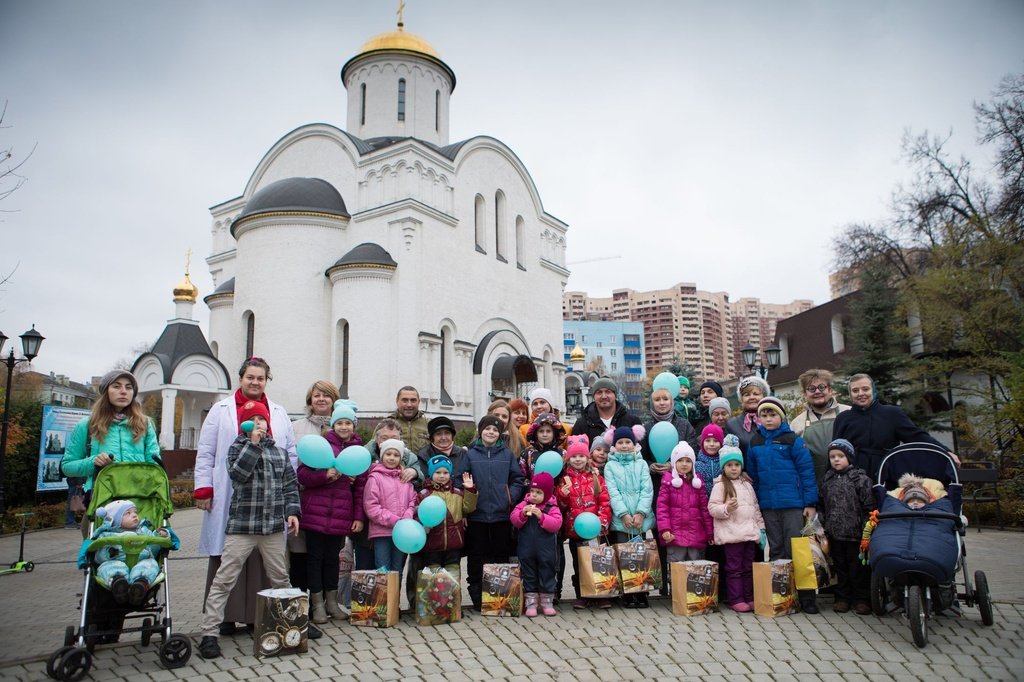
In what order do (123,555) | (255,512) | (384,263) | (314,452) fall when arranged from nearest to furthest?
(123,555) → (255,512) → (314,452) → (384,263)

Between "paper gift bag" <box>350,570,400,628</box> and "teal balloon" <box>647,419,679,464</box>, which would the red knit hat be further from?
"teal balloon" <box>647,419,679,464</box>

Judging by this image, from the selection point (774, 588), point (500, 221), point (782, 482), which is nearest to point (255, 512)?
point (774, 588)

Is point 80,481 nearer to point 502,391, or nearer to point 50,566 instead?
point 50,566

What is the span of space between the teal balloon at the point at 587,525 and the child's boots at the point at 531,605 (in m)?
0.64

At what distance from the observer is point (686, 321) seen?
99.4 metres

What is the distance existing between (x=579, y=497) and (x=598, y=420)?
1.03 meters

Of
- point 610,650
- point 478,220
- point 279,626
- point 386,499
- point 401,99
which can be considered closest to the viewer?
point 279,626

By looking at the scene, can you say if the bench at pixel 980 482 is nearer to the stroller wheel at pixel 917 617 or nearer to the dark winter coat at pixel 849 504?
the dark winter coat at pixel 849 504

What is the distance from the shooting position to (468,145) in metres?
25.0

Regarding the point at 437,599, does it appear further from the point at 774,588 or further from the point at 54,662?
the point at 774,588

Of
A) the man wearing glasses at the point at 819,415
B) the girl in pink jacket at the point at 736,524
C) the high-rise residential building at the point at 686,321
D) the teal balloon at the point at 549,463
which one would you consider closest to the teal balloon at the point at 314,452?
the teal balloon at the point at 549,463

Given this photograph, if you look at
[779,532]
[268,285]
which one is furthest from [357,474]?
[268,285]

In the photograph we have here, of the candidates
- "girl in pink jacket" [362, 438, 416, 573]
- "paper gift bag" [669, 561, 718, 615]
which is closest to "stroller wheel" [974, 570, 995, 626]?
"paper gift bag" [669, 561, 718, 615]

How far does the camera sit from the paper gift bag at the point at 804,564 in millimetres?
5527
